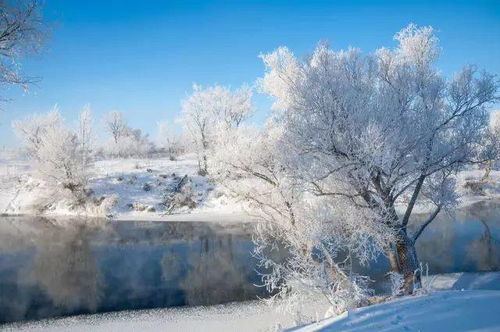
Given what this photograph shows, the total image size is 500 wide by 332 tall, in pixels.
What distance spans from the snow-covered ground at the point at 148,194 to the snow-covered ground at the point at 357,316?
69.7 ft

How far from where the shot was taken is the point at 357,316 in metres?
7.91

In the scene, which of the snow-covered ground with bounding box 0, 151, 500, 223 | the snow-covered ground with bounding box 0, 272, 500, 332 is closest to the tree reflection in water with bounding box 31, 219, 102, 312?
the snow-covered ground with bounding box 0, 272, 500, 332

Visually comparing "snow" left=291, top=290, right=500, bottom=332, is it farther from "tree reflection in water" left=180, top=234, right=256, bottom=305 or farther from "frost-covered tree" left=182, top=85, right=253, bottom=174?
"frost-covered tree" left=182, top=85, right=253, bottom=174

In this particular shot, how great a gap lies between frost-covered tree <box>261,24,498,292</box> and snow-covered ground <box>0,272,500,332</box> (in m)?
3.28

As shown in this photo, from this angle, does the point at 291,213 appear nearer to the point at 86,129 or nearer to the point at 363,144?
the point at 363,144

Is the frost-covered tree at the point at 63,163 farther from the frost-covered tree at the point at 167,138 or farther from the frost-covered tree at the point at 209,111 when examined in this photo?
the frost-covered tree at the point at 167,138

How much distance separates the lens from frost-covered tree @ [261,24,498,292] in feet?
40.8

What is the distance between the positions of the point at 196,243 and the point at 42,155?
2593 cm

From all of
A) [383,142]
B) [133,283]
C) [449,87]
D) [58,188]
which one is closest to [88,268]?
[133,283]

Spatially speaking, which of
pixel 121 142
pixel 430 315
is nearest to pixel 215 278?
pixel 430 315

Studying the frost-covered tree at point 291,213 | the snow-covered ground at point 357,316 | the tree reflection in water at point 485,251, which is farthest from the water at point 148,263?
the frost-covered tree at point 291,213

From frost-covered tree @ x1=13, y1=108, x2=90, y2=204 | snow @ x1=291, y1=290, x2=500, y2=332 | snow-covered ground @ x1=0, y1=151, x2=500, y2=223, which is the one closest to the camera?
snow @ x1=291, y1=290, x2=500, y2=332

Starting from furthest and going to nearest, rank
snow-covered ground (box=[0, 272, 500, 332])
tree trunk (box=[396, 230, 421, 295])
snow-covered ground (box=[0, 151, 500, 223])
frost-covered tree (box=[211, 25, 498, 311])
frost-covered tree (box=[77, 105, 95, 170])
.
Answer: frost-covered tree (box=[77, 105, 95, 170]), snow-covered ground (box=[0, 151, 500, 223]), tree trunk (box=[396, 230, 421, 295]), frost-covered tree (box=[211, 25, 498, 311]), snow-covered ground (box=[0, 272, 500, 332])

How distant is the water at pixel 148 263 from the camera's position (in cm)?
1650
